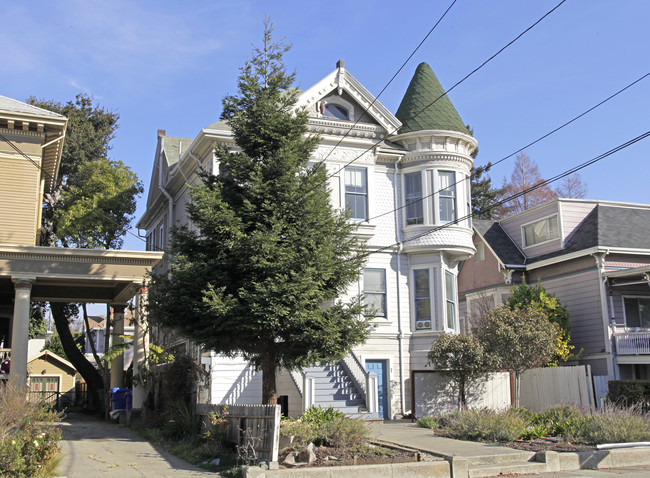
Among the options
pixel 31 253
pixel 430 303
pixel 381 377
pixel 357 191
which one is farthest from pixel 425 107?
pixel 31 253

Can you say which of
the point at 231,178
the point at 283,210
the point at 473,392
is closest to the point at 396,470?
the point at 283,210

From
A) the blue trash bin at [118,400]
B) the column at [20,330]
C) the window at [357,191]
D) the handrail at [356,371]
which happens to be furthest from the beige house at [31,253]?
the window at [357,191]

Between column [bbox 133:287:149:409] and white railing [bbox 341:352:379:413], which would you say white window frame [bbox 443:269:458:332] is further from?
column [bbox 133:287:149:409]

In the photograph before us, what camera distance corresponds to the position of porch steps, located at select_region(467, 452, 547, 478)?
11500 millimetres

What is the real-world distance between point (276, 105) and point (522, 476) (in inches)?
369

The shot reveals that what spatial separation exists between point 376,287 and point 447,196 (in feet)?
13.8

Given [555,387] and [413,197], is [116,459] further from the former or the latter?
[555,387]

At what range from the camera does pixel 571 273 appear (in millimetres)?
25656

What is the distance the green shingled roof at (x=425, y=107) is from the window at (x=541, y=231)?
590 cm

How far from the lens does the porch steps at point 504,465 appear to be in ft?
37.7

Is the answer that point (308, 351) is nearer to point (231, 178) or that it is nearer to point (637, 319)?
point (231, 178)

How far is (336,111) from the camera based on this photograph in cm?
2358

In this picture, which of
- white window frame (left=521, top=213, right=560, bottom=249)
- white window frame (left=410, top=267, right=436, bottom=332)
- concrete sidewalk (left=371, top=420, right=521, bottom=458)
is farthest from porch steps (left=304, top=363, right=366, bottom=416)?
white window frame (left=521, top=213, right=560, bottom=249)

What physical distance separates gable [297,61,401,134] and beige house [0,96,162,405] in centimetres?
776
